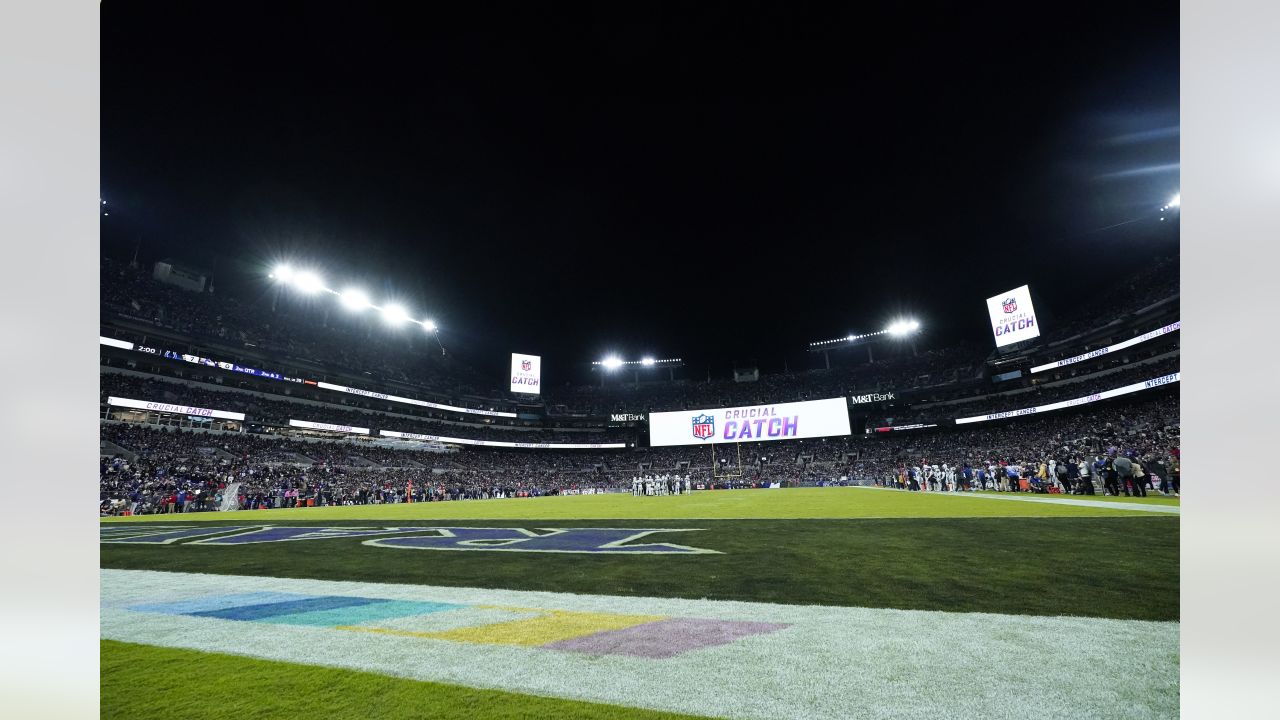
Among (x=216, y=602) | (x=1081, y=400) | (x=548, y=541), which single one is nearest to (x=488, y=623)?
(x=216, y=602)

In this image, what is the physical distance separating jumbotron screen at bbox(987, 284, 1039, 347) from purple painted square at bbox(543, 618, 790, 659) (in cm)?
4858

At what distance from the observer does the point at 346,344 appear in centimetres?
6031

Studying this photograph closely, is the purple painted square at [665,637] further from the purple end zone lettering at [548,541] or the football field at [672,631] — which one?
the purple end zone lettering at [548,541]

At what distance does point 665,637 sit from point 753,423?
56726 mm

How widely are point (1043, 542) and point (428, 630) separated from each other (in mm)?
7337

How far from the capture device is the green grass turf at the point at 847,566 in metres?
4.40

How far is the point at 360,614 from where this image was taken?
4352 mm

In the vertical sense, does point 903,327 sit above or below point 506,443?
above

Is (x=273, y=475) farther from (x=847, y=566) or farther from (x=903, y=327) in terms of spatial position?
(x=903, y=327)

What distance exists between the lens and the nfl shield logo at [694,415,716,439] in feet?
199

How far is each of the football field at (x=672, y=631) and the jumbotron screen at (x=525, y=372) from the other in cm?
5874

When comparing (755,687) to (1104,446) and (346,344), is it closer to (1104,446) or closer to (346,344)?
(1104,446)

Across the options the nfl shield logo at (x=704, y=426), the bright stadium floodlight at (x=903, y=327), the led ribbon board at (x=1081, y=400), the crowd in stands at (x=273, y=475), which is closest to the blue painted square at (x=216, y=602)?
the crowd in stands at (x=273, y=475)

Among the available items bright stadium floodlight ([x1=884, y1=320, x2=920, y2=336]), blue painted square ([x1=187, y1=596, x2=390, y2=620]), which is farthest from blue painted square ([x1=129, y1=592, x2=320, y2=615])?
bright stadium floodlight ([x1=884, y1=320, x2=920, y2=336])
